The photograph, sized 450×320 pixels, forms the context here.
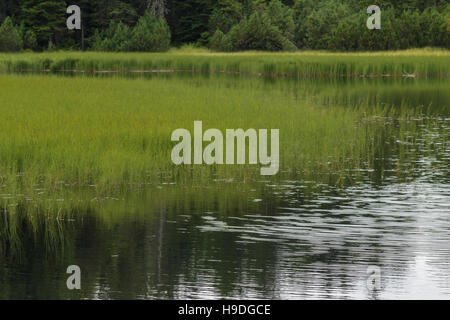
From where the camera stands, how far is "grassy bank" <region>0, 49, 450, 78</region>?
56.9 m

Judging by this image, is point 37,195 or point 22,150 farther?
point 22,150

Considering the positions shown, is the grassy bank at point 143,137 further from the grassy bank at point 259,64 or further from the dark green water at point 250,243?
the grassy bank at point 259,64

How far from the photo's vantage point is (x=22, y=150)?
61.0ft

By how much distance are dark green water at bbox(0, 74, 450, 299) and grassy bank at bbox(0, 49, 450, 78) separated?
38223mm

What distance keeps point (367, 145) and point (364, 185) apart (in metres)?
5.53

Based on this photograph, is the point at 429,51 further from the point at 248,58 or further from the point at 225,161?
the point at 225,161

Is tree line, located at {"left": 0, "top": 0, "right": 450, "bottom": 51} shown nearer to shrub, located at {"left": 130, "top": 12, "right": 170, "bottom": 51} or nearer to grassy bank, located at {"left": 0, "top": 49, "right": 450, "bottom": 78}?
shrub, located at {"left": 130, "top": 12, "right": 170, "bottom": 51}

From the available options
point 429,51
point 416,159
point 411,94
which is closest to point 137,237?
point 416,159

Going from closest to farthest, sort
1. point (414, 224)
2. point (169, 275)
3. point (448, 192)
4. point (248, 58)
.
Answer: point (169, 275) < point (414, 224) < point (448, 192) < point (248, 58)

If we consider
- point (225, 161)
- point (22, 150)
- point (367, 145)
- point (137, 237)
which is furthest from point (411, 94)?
point (137, 237)

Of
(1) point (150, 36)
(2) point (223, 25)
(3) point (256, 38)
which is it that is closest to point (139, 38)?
(1) point (150, 36)

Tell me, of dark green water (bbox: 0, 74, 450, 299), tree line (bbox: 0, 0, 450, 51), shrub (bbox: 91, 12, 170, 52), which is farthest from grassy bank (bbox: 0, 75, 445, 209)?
shrub (bbox: 91, 12, 170, 52)

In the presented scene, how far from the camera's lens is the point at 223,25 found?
89.2 meters

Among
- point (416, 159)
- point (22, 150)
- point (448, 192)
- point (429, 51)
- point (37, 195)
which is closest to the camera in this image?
point (37, 195)
